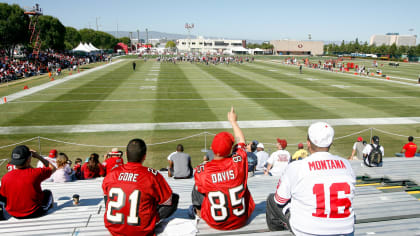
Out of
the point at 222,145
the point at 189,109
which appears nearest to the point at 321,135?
the point at 222,145

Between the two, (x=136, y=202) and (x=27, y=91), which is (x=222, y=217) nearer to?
(x=136, y=202)

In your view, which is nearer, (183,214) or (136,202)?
(136,202)

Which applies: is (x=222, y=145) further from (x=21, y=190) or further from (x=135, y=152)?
(x=21, y=190)

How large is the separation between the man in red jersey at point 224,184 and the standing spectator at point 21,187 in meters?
2.63

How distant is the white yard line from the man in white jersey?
533 inches

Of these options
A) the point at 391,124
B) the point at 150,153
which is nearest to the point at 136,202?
the point at 150,153

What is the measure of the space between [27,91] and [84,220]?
27.6 metres

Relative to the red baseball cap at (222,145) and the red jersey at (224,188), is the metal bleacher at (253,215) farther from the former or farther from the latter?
the red baseball cap at (222,145)

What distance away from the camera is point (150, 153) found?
42.0 feet

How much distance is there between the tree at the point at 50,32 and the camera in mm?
61828

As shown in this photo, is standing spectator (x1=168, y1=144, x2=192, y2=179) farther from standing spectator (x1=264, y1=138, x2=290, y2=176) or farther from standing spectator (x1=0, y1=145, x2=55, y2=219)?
standing spectator (x1=0, y1=145, x2=55, y2=219)

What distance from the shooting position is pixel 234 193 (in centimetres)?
352

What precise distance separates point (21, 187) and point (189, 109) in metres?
16.7

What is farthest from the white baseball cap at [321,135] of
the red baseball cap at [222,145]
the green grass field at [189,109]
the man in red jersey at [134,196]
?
the green grass field at [189,109]
